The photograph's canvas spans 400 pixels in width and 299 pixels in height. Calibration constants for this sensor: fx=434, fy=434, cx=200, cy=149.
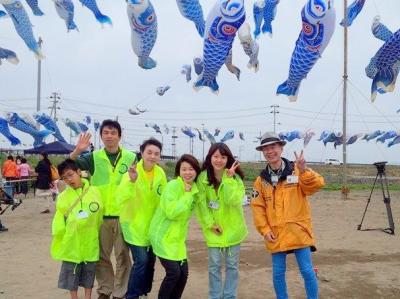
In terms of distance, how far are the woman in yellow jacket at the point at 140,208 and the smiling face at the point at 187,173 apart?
0.89 feet

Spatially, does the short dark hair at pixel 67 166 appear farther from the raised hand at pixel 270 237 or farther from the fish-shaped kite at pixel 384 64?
the fish-shaped kite at pixel 384 64

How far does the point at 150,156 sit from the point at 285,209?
1193 mm

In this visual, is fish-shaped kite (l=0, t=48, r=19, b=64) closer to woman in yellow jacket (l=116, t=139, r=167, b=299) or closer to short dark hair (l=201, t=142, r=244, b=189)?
woman in yellow jacket (l=116, t=139, r=167, b=299)

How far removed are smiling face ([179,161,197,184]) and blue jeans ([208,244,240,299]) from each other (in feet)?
1.95

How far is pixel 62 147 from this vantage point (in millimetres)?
17406

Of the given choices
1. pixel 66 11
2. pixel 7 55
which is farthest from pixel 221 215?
pixel 7 55

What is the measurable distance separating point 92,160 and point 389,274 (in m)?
3.55

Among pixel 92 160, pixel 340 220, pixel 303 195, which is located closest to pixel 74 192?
pixel 92 160

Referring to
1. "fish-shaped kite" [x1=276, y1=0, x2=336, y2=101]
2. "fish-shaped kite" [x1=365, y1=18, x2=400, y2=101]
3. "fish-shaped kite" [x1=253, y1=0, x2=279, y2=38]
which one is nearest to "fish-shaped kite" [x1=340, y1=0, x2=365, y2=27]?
"fish-shaped kite" [x1=365, y1=18, x2=400, y2=101]

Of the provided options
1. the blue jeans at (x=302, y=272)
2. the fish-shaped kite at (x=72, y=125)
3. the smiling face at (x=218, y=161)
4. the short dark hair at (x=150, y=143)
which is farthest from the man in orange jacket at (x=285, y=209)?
the fish-shaped kite at (x=72, y=125)

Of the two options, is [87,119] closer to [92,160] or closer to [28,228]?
[28,228]

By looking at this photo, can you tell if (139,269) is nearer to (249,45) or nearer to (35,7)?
(35,7)

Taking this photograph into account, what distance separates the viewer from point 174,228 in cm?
344

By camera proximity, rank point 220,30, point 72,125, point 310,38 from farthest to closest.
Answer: point 72,125, point 310,38, point 220,30
